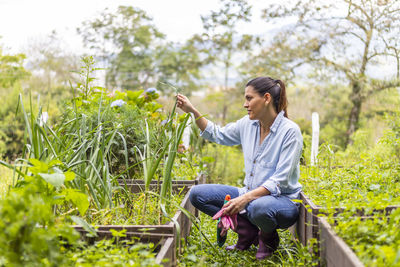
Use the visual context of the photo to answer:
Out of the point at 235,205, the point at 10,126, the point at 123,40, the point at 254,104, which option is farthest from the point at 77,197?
the point at 123,40

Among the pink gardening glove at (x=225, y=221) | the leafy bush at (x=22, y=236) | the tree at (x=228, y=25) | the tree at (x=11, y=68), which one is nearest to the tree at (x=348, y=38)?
the tree at (x=228, y=25)

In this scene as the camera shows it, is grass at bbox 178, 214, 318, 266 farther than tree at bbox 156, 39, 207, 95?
No

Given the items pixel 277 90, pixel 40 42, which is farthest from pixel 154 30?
pixel 277 90

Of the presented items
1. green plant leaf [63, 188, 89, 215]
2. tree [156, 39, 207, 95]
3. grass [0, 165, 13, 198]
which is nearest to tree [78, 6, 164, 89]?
tree [156, 39, 207, 95]

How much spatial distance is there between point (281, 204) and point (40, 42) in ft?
53.4

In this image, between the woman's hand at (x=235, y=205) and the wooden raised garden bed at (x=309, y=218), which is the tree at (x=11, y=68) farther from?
the wooden raised garden bed at (x=309, y=218)

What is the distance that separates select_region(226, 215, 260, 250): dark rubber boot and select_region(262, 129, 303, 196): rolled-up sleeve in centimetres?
34

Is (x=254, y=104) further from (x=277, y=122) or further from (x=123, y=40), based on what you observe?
(x=123, y=40)

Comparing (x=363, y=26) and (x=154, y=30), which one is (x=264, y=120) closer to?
(x=363, y=26)

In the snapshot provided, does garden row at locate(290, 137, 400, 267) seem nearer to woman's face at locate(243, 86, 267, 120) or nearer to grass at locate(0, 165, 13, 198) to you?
woman's face at locate(243, 86, 267, 120)

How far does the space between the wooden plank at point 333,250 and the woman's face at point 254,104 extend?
959 mm

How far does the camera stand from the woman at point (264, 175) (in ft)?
8.15

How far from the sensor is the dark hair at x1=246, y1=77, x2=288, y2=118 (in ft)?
8.94

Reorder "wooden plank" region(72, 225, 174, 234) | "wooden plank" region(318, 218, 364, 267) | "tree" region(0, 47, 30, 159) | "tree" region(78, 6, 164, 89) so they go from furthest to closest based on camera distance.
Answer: "tree" region(78, 6, 164, 89) < "tree" region(0, 47, 30, 159) < "wooden plank" region(72, 225, 174, 234) < "wooden plank" region(318, 218, 364, 267)
